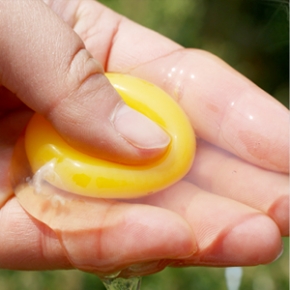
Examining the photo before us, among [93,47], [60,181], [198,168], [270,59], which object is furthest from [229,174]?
[270,59]

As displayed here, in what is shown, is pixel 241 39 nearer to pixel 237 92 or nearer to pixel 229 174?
pixel 237 92

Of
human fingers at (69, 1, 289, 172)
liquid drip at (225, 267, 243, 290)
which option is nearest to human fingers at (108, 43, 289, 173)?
human fingers at (69, 1, 289, 172)

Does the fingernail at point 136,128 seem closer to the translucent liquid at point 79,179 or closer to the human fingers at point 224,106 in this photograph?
the translucent liquid at point 79,179

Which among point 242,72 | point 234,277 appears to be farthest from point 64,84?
point 234,277

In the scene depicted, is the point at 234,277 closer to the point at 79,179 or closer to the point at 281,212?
the point at 281,212

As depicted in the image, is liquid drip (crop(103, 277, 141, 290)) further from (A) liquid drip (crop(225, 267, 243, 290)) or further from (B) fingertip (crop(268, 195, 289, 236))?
(A) liquid drip (crop(225, 267, 243, 290))
